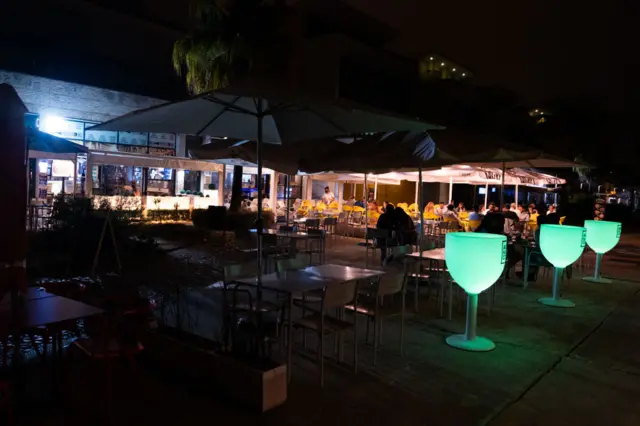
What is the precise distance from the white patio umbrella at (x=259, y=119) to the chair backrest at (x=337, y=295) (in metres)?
0.72

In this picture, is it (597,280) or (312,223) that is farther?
(312,223)

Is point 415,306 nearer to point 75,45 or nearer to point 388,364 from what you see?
point 388,364

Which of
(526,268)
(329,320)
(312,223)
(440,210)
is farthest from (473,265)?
(440,210)

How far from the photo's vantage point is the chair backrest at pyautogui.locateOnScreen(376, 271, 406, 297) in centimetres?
503

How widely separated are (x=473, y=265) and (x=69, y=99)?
17.3 m

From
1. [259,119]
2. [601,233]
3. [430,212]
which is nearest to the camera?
[259,119]

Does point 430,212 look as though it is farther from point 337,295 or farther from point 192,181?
point 337,295

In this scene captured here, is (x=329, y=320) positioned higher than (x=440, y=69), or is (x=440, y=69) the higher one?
(x=440, y=69)

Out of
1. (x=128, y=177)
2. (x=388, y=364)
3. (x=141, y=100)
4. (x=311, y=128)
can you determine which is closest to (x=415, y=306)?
(x=388, y=364)

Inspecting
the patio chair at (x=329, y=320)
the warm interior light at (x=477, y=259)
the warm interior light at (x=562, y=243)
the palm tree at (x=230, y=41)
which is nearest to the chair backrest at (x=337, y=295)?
the patio chair at (x=329, y=320)

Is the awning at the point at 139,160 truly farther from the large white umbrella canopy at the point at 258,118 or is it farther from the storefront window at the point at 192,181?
the large white umbrella canopy at the point at 258,118

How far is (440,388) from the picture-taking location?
4.50 meters

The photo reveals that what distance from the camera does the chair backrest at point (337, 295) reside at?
4391 mm

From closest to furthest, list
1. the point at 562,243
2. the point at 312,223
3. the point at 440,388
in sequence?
the point at 440,388 → the point at 562,243 → the point at 312,223
